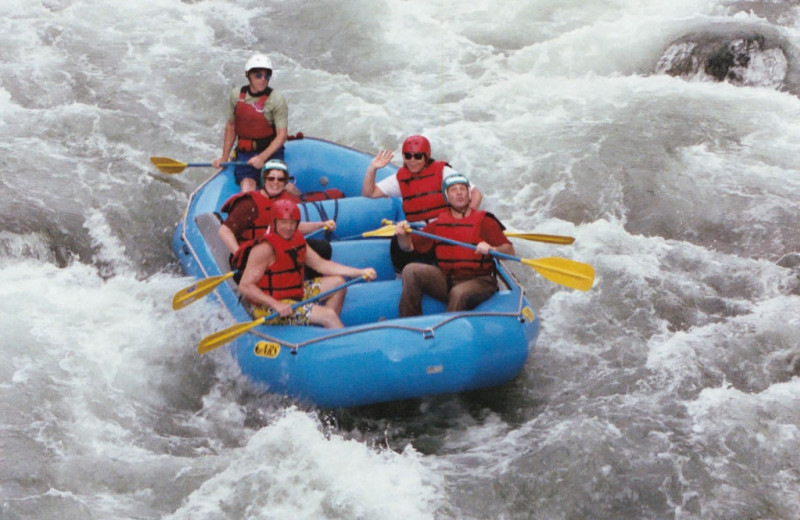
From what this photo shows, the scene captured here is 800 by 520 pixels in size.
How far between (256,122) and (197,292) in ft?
5.94

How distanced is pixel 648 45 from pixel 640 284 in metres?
4.17

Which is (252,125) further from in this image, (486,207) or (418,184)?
(486,207)

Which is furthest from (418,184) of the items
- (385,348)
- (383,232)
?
(385,348)

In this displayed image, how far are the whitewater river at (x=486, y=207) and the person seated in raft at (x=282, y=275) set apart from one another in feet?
1.60

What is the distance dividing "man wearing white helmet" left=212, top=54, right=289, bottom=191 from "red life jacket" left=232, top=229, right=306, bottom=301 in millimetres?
1570

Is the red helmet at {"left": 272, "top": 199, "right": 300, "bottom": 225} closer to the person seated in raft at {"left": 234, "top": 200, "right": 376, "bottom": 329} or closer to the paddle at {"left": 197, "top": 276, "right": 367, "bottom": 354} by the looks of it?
the person seated in raft at {"left": 234, "top": 200, "right": 376, "bottom": 329}

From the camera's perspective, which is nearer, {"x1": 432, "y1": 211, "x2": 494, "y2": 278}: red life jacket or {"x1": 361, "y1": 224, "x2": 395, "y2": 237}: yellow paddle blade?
{"x1": 432, "y1": 211, "x2": 494, "y2": 278}: red life jacket

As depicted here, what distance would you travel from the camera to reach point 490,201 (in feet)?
24.8

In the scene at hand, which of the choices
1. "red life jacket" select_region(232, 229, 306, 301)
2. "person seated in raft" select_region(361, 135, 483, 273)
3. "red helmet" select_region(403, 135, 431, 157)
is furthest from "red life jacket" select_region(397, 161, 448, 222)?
"red life jacket" select_region(232, 229, 306, 301)

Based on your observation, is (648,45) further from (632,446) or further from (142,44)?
(632,446)

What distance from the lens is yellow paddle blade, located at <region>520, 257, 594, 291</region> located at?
529 centimetres

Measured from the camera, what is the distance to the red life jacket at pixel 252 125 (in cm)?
664

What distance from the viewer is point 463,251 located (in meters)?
5.32

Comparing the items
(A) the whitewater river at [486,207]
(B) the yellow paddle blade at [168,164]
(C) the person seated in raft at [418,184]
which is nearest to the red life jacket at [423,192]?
(C) the person seated in raft at [418,184]
